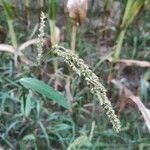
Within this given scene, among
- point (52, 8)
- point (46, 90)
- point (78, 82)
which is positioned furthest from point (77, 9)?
point (46, 90)

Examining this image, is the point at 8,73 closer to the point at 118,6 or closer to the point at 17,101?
the point at 17,101

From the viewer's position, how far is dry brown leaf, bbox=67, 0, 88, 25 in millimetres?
1718

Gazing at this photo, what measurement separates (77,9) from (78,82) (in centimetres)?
32

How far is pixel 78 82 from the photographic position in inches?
74.9

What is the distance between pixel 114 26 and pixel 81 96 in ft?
1.91

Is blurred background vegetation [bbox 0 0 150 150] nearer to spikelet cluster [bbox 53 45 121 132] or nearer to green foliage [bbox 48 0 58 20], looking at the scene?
green foliage [bbox 48 0 58 20]

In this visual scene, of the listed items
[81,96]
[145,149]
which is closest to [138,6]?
[81,96]

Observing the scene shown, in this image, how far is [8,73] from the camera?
192cm

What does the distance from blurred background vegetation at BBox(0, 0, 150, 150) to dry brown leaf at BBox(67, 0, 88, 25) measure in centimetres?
7

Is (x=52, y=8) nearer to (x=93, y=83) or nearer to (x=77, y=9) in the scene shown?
(x=77, y=9)

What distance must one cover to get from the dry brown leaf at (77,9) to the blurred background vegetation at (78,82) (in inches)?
2.7

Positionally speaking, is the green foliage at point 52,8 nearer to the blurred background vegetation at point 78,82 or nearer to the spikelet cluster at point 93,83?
the blurred background vegetation at point 78,82

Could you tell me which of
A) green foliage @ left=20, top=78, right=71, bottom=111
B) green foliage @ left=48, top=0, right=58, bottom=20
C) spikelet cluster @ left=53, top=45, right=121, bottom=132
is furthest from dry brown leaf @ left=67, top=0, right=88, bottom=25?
spikelet cluster @ left=53, top=45, right=121, bottom=132

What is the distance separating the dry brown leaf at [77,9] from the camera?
1.72 metres
